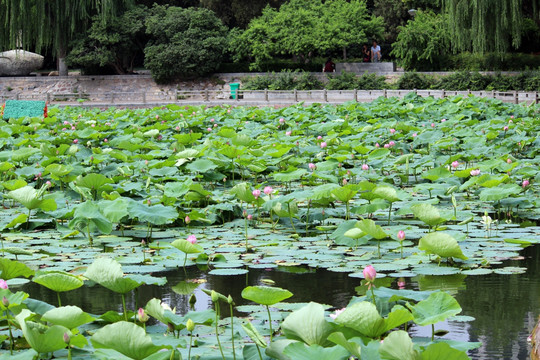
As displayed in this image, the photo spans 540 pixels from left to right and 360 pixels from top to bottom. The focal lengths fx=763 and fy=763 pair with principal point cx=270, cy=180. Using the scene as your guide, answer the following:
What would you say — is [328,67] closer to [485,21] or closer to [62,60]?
[485,21]

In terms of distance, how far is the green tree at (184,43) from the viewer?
26.1 metres

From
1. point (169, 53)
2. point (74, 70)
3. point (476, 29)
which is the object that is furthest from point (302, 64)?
point (74, 70)

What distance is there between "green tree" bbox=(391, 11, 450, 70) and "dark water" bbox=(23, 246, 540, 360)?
66.0 ft

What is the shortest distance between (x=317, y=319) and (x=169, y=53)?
24630 mm

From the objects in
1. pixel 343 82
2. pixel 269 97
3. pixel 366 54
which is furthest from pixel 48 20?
pixel 366 54

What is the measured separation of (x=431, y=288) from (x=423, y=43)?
69.1 ft

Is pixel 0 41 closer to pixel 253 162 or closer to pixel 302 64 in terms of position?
pixel 302 64

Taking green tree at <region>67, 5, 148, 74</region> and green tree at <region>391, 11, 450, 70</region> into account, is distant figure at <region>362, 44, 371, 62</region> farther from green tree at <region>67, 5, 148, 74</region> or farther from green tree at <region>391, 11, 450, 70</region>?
green tree at <region>67, 5, 148, 74</region>

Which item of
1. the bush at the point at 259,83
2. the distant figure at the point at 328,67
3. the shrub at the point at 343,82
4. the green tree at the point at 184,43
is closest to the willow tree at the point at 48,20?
the green tree at the point at 184,43

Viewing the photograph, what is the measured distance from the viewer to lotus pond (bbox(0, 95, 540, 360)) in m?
2.08

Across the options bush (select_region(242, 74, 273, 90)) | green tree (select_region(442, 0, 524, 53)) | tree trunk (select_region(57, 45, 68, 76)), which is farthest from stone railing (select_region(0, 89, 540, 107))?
tree trunk (select_region(57, 45, 68, 76))

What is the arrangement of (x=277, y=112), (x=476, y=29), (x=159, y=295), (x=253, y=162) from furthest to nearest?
(x=476, y=29), (x=277, y=112), (x=253, y=162), (x=159, y=295)

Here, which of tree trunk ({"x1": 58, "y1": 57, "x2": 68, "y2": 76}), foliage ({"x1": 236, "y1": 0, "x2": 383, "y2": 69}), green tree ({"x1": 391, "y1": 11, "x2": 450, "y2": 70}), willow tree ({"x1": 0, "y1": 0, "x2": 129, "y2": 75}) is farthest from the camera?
tree trunk ({"x1": 58, "y1": 57, "x2": 68, "y2": 76})

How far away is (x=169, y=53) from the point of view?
2592 centimetres
